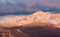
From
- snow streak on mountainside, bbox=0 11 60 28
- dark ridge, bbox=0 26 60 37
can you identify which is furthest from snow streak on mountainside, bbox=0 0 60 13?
dark ridge, bbox=0 26 60 37

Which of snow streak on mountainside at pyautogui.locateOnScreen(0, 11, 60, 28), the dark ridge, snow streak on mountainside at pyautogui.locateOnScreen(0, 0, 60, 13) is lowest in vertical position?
the dark ridge

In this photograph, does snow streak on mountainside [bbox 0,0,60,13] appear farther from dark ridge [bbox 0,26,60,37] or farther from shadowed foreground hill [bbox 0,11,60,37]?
dark ridge [bbox 0,26,60,37]

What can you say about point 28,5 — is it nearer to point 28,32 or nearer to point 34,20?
point 34,20

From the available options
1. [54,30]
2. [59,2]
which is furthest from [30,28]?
[59,2]

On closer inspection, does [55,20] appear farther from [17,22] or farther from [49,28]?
[17,22]

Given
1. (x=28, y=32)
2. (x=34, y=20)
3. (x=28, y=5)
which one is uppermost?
(x=28, y=5)

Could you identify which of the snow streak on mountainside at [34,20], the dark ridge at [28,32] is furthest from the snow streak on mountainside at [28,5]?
the dark ridge at [28,32]

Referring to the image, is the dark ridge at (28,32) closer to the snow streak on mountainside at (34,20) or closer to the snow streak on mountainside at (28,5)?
the snow streak on mountainside at (34,20)

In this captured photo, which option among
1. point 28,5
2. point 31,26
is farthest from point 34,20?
point 28,5
